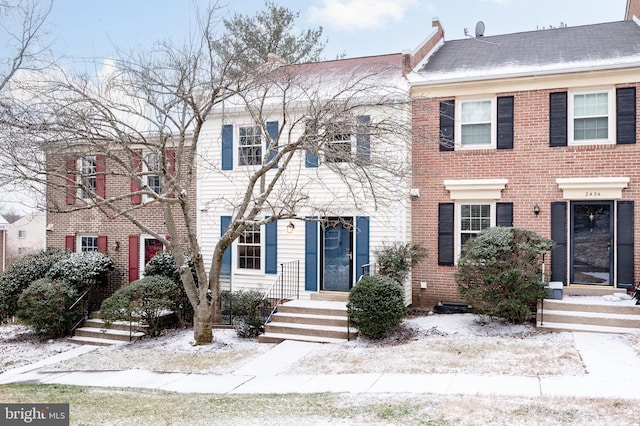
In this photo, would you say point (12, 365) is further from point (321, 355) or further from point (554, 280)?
point (554, 280)

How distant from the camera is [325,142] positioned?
9.38 metres

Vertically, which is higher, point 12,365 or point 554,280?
Result: point 554,280

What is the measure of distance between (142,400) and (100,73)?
274 inches

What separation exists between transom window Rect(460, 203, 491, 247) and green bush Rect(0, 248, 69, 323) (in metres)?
11.3

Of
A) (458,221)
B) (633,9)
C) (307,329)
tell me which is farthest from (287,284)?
(633,9)

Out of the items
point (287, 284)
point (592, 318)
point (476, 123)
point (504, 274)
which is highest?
point (476, 123)

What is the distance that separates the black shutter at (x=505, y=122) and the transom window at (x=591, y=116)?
4.36ft

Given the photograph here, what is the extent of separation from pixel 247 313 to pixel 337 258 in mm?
2740

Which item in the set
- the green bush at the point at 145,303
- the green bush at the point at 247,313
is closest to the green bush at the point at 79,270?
the green bush at the point at 145,303

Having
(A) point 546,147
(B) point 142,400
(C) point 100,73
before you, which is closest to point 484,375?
(B) point 142,400

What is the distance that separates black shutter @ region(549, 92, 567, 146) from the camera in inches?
Result: 450

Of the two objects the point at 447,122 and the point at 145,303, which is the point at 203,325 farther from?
the point at 447,122

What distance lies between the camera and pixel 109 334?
40.8 ft

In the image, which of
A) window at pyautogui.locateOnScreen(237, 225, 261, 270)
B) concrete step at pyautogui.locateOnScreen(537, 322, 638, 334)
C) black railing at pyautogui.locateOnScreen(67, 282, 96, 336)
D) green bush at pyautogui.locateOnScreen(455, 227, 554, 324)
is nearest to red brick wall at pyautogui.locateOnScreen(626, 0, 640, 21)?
green bush at pyautogui.locateOnScreen(455, 227, 554, 324)
